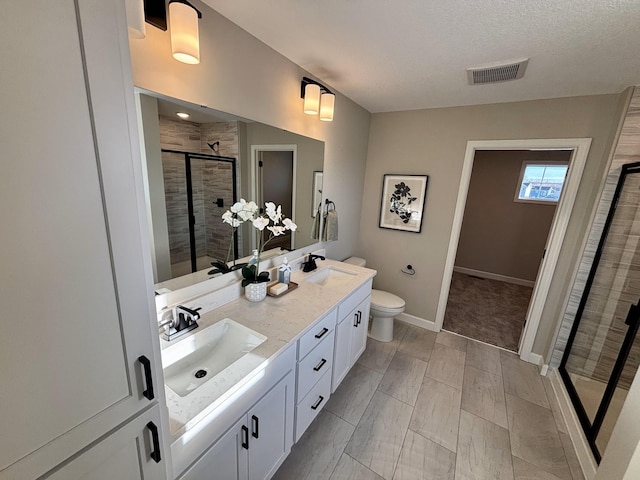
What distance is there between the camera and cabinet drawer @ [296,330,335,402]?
1.42m

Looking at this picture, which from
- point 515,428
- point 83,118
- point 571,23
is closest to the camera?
point 83,118

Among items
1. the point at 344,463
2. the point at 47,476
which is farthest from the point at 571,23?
the point at 344,463

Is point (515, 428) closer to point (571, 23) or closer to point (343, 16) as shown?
point (571, 23)

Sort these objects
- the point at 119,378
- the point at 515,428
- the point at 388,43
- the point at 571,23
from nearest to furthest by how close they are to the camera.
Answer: the point at 119,378
the point at 571,23
the point at 388,43
the point at 515,428

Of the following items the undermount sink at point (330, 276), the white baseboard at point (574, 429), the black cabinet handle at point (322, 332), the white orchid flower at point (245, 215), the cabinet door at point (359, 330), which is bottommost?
the white baseboard at point (574, 429)

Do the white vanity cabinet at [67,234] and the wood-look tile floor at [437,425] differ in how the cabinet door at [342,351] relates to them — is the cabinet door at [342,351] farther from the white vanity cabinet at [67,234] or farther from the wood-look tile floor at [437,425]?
the white vanity cabinet at [67,234]

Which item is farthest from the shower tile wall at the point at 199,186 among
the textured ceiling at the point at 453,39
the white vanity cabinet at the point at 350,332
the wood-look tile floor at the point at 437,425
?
the wood-look tile floor at the point at 437,425

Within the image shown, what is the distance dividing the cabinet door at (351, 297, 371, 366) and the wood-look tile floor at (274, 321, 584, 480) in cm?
17

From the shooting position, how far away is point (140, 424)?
659 millimetres

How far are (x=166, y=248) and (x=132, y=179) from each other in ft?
2.71

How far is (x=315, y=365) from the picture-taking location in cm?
155

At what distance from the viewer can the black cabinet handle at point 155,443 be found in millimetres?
684

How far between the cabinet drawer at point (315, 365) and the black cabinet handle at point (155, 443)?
2.45ft

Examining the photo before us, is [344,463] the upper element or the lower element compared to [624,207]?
lower
